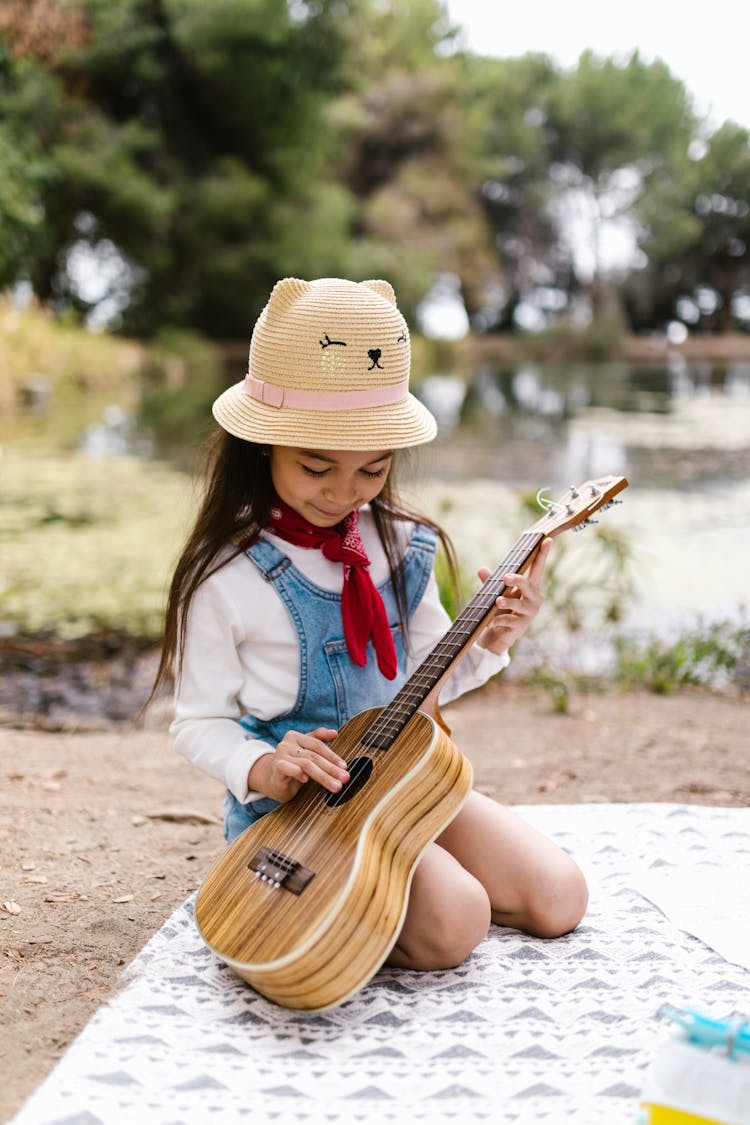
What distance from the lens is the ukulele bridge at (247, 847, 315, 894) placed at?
1.67 metres

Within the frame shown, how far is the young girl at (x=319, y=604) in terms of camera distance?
1825 mm

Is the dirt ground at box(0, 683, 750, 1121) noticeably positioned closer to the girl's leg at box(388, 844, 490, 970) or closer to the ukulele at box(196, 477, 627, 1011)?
the ukulele at box(196, 477, 627, 1011)

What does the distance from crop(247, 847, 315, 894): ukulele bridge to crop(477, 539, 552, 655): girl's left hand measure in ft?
1.73

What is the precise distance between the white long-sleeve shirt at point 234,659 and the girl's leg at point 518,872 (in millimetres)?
385

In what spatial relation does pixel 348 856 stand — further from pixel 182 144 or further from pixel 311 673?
pixel 182 144

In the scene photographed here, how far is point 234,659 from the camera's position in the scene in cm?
196

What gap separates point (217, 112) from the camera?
18.7 m

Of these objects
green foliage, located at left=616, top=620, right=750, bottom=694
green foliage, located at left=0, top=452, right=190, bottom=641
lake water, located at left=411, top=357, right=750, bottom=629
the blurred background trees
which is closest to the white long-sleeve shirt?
green foliage, located at left=0, top=452, right=190, bottom=641

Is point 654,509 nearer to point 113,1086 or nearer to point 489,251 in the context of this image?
point 113,1086

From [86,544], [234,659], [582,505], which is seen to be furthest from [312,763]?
[86,544]

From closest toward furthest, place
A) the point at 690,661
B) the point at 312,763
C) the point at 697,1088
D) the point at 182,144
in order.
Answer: the point at 697,1088 < the point at 312,763 < the point at 690,661 < the point at 182,144

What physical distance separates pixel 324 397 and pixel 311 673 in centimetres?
48

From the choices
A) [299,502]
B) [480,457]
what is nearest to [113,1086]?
[299,502]

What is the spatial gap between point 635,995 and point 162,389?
13872 mm
